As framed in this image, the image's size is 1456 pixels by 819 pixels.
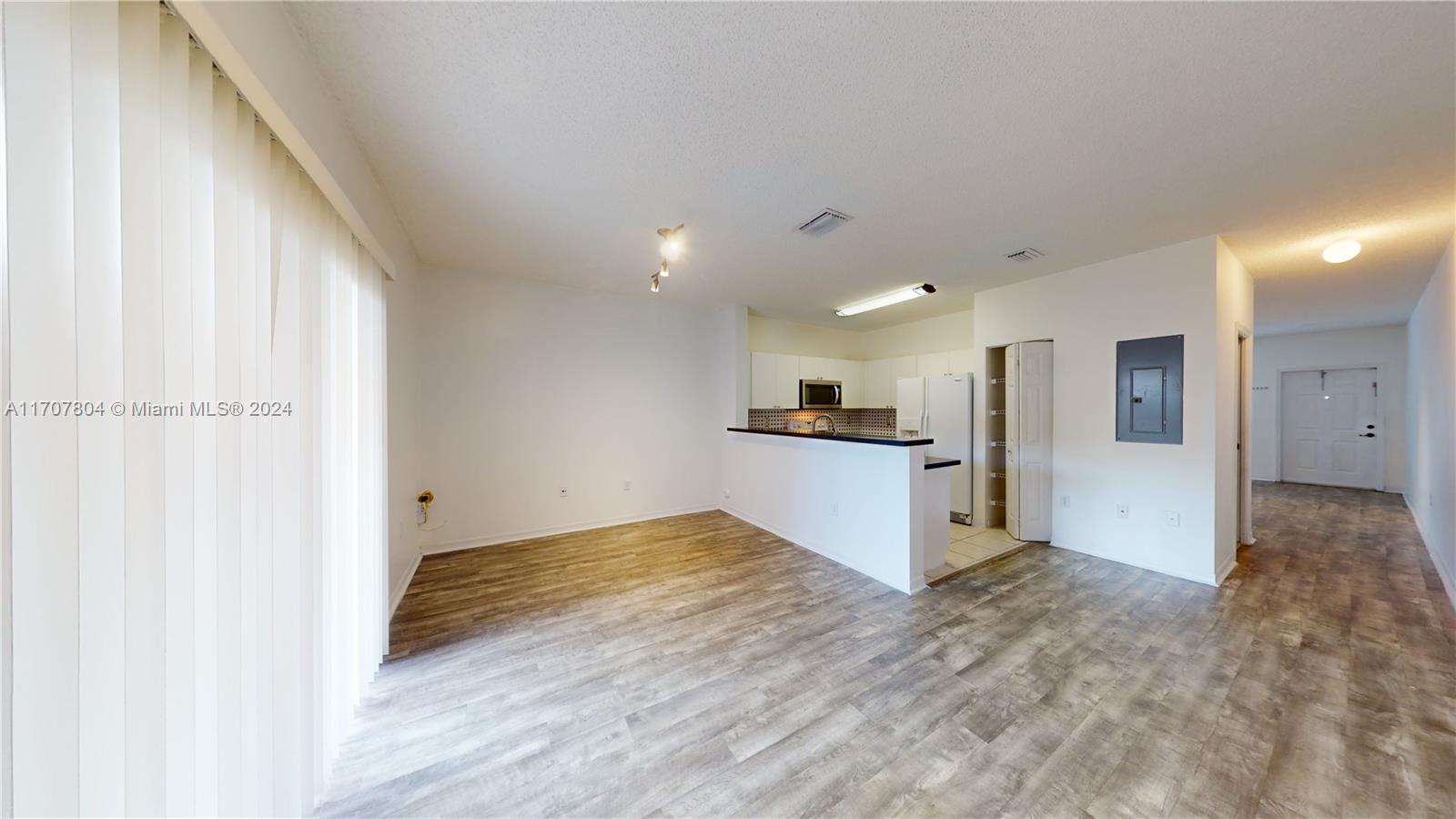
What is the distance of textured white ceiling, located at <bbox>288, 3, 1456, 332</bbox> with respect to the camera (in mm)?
1387

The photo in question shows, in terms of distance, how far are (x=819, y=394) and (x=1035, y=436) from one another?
246 cm

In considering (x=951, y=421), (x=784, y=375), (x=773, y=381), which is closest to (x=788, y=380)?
(x=784, y=375)

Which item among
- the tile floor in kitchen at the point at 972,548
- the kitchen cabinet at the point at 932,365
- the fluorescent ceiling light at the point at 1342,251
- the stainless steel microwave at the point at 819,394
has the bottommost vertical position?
the tile floor in kitchen at the point at 972,548

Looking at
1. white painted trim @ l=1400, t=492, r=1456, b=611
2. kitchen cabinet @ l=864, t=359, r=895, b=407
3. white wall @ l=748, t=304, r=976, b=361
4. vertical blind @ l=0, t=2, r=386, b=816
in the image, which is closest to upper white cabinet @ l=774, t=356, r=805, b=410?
white wall @ l=748, t=304, r=976, b=361

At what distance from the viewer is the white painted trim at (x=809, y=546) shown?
3033 mm

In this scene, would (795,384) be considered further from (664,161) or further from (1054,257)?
(664,161)

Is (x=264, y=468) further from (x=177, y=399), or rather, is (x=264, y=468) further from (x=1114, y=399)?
(x=1114, y=399)

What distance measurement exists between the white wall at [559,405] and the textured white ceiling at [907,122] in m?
1.04

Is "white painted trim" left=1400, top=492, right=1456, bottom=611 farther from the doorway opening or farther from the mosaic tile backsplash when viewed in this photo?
the mosaic tile backsplash

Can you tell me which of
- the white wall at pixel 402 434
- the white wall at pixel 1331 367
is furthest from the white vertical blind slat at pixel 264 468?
the white wall at pixel 1331 367

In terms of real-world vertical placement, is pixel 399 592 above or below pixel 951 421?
below

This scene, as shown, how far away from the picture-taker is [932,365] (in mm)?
5391

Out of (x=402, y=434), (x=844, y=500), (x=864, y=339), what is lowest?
(x=844, y=500)

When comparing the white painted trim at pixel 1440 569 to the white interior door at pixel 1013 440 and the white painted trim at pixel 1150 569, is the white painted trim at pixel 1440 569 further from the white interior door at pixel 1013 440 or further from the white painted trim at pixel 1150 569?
the white interior door at pixel 1013 440
